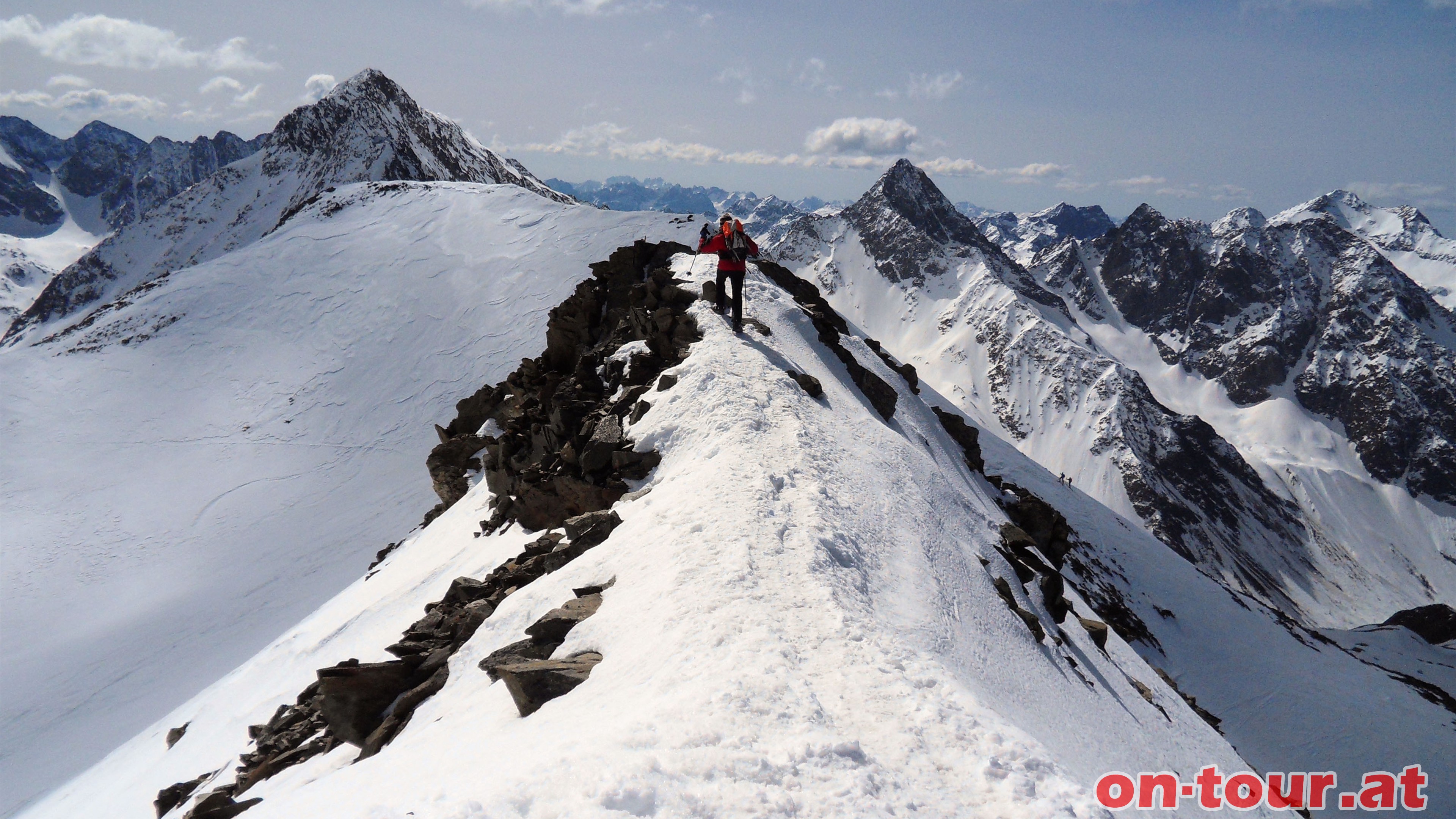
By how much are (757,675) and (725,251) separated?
12781 mm

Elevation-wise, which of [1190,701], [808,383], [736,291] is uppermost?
[736,291]

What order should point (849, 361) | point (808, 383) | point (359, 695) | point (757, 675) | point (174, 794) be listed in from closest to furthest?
point (757, 675)
point (359, 695)
point (174, 794)
point (808, 383)
point (849, 361)

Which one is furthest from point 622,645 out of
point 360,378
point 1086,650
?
point 360,378

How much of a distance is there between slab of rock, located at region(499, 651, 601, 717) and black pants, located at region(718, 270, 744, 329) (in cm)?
1151

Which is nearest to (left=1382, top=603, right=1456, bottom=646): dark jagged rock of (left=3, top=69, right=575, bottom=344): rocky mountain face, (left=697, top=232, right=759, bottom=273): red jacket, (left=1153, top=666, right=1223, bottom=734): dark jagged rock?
(left=1153, top=666, right=1223, bottom=734): dark jagged rock

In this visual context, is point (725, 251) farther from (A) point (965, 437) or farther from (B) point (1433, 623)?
(B) point (1433, 623)

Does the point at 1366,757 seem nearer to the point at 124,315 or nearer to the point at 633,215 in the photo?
the point at 633,215

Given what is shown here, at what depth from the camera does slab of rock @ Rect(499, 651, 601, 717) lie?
6.79 m

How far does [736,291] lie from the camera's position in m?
17.1

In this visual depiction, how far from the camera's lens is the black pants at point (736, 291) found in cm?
1706

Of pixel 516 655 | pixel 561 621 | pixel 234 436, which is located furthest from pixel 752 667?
pixel 234 436

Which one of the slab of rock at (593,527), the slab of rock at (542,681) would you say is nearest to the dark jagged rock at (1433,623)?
the slab of rock at (593,527)

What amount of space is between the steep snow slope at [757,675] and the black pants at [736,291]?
1963 millimetres

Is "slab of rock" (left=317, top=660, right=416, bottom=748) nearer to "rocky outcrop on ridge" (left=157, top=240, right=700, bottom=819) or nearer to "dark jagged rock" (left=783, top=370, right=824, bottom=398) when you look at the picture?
"rocky outcrop on ridge" (left=157, top=240, right=700, bottom=819)
